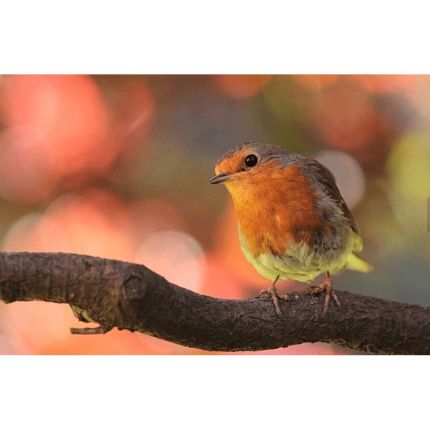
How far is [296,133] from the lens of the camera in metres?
3.17

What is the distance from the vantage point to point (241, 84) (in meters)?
3.18

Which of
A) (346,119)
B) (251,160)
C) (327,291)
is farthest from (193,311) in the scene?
(346,119)

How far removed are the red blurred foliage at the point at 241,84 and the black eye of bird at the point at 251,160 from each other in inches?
19.7

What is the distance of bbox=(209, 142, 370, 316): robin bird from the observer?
2.65 metres

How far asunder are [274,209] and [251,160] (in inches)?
8.3

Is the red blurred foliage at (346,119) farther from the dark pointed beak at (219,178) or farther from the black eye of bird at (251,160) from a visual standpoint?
the dark pointed beak at (219,178)

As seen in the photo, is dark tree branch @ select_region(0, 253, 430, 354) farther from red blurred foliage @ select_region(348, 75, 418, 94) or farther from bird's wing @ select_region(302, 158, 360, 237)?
red blurred foliage @ select_region(348, 75, 418, 94)

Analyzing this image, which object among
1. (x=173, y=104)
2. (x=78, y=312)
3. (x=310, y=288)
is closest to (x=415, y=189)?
(x=310, y=288)

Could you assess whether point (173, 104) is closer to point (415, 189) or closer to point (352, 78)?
point (352, 78)

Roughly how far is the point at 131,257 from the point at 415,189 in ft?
4.11

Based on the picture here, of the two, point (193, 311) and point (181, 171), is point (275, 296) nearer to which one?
point (193, 311)

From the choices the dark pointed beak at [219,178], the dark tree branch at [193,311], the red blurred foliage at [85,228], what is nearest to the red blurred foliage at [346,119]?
the dark pointed beak at [219,178]

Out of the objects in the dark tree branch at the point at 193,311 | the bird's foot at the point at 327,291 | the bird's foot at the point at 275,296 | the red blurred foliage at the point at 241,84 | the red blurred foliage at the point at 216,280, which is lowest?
the dark tree branch at the point at 193,311

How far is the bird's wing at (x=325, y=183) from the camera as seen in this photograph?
111 inches
